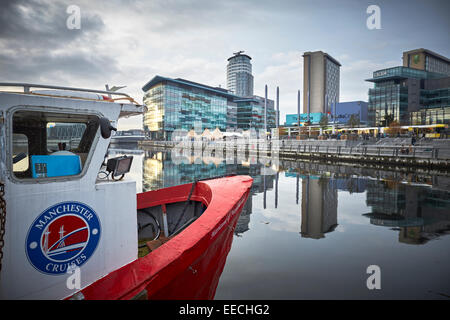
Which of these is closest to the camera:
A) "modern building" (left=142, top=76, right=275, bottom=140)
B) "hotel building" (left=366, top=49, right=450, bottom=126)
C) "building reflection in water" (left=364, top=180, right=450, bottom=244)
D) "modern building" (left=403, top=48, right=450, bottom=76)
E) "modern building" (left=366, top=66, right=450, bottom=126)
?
"building reflection in water" (left=364, top=180, right=450, bottom=244)

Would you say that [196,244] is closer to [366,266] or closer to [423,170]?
[366,266]

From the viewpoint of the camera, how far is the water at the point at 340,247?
493cm

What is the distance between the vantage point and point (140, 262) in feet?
9.64

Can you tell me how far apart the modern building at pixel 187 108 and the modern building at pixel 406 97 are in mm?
60732

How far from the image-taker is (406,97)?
78.6 meters

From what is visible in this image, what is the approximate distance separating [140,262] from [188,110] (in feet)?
353

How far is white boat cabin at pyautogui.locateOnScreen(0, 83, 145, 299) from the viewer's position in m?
2.60

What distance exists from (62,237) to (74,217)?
249 millimetres

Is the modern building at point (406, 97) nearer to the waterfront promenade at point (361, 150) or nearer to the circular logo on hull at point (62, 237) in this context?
the waterfront promenade at point (361, 150)

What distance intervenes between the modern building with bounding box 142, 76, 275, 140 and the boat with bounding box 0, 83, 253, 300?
3791 inches

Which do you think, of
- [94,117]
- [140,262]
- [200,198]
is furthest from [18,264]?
[200,198]

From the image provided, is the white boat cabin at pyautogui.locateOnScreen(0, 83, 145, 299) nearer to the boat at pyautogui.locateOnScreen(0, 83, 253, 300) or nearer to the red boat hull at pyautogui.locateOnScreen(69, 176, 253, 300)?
the boat at pyautogui.locateOnScreen(0, 83, 253, 300)

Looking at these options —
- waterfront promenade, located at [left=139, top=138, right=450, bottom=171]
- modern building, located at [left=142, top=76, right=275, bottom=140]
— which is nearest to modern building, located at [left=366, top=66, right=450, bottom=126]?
waterfront promenade, located at [left=139, top=138, right=450, bottom=171]

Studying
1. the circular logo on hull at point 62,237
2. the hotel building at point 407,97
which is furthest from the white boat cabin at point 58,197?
the hotel building at point 407,97
